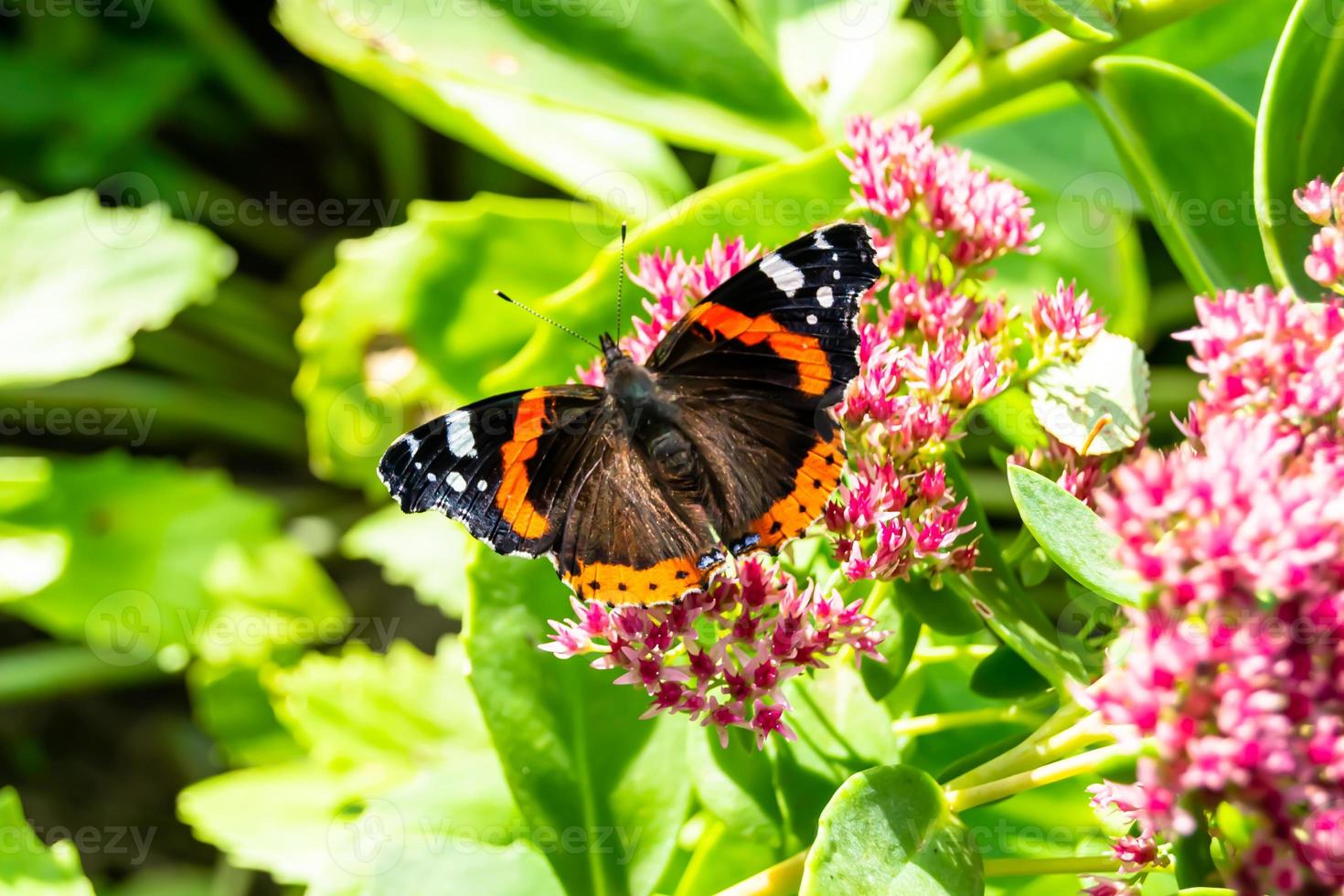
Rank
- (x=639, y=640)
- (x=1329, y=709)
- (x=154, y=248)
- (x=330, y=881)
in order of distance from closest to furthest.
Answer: (x=1329, y=709) → (x=639, y=640) → (x=330, y=881) → (x=154, y=248)

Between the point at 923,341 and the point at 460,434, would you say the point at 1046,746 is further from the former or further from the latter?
the point at 460,434

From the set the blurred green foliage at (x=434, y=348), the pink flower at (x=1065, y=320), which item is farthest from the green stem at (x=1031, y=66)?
the pink flower at (x=1065, y=320)

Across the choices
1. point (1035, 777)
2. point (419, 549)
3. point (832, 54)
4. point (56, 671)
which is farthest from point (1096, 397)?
point (56, 671)

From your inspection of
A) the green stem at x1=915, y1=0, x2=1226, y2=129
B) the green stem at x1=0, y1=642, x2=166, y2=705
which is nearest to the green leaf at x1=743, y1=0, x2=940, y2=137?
the green stem at x1=915, y1=0, x2=1226, y2=129

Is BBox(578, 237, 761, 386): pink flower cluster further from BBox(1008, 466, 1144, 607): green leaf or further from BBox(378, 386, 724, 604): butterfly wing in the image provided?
BBox(1008, 466, 1144, 607): green leaf

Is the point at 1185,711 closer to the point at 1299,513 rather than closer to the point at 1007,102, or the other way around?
the point at 1299,513

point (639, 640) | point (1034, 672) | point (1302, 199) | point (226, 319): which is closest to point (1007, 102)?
point (1302, 199)

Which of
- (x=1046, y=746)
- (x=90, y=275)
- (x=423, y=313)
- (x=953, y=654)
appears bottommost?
(x=90, y=275)
